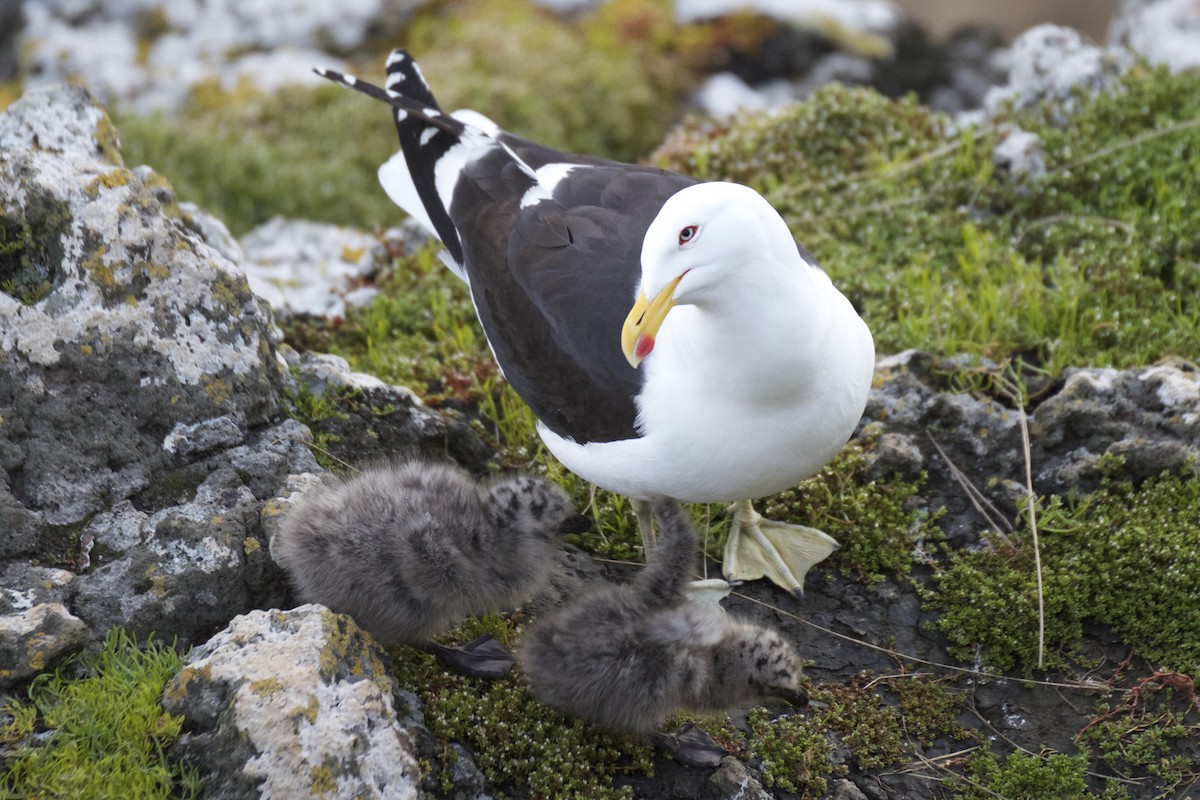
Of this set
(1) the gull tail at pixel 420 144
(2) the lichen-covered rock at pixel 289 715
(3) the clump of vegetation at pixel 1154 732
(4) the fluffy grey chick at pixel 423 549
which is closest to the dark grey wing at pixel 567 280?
(1) the gull tail at pixel 420 144

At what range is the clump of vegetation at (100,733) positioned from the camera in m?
3.06

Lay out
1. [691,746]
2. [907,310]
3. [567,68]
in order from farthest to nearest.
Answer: [567,68]
[907,310]
[691,746]

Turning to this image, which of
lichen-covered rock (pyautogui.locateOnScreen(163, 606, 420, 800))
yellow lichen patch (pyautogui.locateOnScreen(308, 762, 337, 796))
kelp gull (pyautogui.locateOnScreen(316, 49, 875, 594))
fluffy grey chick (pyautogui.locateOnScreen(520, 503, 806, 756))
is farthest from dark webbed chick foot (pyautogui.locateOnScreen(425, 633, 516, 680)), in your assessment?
yellow lichen patch (pyautogui.locateOnScreen(308, 762, 337, 796))

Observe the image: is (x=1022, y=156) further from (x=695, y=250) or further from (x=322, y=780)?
(x=322, y=780)

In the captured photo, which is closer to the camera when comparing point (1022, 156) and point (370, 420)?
point (370, 420)

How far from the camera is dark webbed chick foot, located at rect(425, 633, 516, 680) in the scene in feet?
12.3

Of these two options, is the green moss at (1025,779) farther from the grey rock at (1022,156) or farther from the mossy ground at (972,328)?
the grey rock at (1022,156)

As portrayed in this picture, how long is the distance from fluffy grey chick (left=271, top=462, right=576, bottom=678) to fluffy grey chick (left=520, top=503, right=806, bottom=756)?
0.86ft

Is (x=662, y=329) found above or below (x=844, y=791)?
above

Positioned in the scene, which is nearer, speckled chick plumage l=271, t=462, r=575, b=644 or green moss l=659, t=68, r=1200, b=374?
speckled chick plumage l=271, t=462, r=575, b=644

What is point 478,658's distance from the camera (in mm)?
3812

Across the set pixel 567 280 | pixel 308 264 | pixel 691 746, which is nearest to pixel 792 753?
pixel 691 746

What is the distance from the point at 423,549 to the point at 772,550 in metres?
1.39

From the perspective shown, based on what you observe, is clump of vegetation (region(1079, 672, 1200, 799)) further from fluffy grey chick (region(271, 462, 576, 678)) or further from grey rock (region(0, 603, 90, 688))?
grey rock (region(0, 603, 90, 688))
